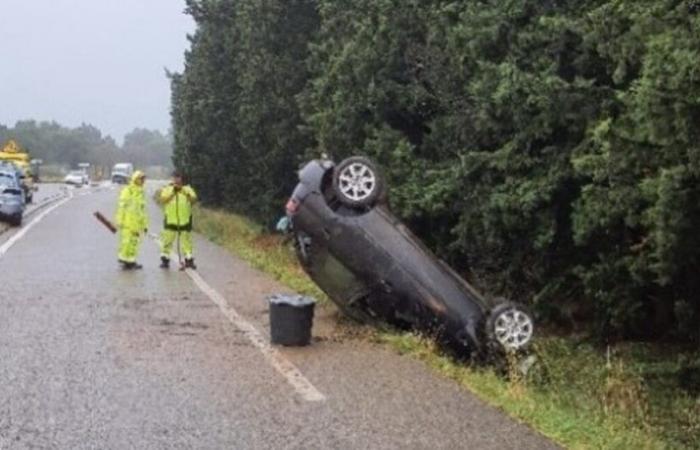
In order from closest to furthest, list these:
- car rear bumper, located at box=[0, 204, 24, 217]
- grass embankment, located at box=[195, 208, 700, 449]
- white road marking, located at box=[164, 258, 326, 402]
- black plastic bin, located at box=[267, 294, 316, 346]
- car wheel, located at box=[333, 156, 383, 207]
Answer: grass embankment, located at box=[195, 208, 700, 449] < white road marking, located at box=[164, 258, 326, 402] < black plastic bin, located at box=[267, 294, 316, 346] < car wheel, located at box=[333, 156, 383, 207] < car rear bumper, located at box=[0, 204, 24, 217]

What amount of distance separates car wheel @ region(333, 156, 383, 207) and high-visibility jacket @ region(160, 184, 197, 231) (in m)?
6.85

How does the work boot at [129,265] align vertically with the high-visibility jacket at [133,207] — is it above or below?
below

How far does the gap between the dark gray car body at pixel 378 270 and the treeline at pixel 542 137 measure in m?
2.06

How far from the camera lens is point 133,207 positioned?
1828 centimetres

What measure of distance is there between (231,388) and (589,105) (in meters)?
6.51

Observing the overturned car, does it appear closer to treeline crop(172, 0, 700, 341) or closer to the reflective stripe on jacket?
treeline crop(172, 0, 700, 341)

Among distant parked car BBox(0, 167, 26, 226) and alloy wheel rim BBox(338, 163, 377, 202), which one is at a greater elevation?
alloy wheel rim BBox(338, 163, 377, 202)

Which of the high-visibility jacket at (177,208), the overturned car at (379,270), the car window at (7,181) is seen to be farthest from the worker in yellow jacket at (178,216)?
the car window at (7,181)

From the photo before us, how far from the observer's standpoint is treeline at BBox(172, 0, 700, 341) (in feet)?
33.7

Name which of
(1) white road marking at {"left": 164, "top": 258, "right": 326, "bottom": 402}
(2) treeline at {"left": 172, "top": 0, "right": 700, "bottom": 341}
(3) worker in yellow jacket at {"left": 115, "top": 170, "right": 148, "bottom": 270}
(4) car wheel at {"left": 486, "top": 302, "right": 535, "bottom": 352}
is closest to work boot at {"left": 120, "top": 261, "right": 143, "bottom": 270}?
(3) worker in yellow jacket at {"left": 115, "top": 170, "right": 148, "bottom": 270}

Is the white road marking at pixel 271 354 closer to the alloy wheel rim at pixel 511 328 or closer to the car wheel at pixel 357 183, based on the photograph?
the car wheel at pixel 357 183

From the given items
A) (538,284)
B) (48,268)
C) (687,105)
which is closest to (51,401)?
(687,105)

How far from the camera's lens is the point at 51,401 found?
772cm

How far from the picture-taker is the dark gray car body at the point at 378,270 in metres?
10.5
